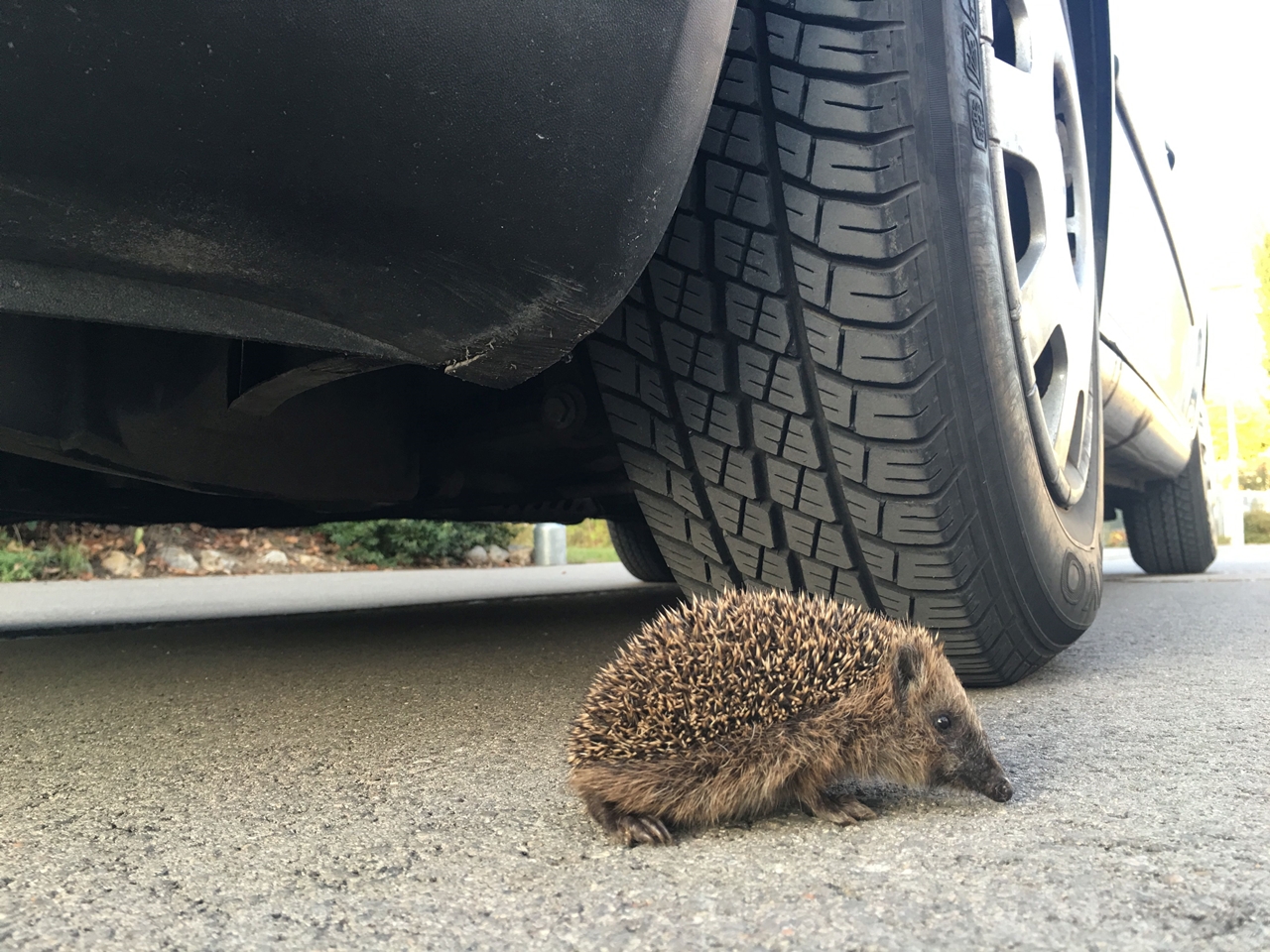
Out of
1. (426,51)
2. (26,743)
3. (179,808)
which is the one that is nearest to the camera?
(426,51)

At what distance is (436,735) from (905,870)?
120 cm

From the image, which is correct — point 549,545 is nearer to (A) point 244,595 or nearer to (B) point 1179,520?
(A) point 244,595

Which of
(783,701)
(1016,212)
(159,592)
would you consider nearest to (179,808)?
(783,701)

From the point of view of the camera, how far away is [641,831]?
5.05 feet

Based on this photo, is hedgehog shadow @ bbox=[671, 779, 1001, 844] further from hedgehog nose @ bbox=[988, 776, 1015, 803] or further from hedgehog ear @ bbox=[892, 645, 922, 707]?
hedgehog ear @ bbox=[892, 645, 922, 707]

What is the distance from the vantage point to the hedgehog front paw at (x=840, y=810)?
64.7 inches

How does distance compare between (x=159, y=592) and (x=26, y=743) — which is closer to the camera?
(x=26, y=743)

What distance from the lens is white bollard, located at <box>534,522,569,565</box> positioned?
Result: 46.2ft

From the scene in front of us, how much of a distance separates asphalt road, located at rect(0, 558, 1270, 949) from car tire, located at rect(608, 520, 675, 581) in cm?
443

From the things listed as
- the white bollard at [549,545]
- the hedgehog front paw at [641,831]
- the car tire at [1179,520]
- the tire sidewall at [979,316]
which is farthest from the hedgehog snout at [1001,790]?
the white bollard at [549,545]

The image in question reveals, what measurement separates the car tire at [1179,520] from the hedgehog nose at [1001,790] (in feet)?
19.7

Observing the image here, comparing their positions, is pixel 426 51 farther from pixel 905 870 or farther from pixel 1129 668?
pixel 1129 668

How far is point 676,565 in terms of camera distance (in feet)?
8.10

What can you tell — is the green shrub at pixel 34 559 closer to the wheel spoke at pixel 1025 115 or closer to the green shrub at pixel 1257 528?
the wheel spoke at pixel 1025 115
